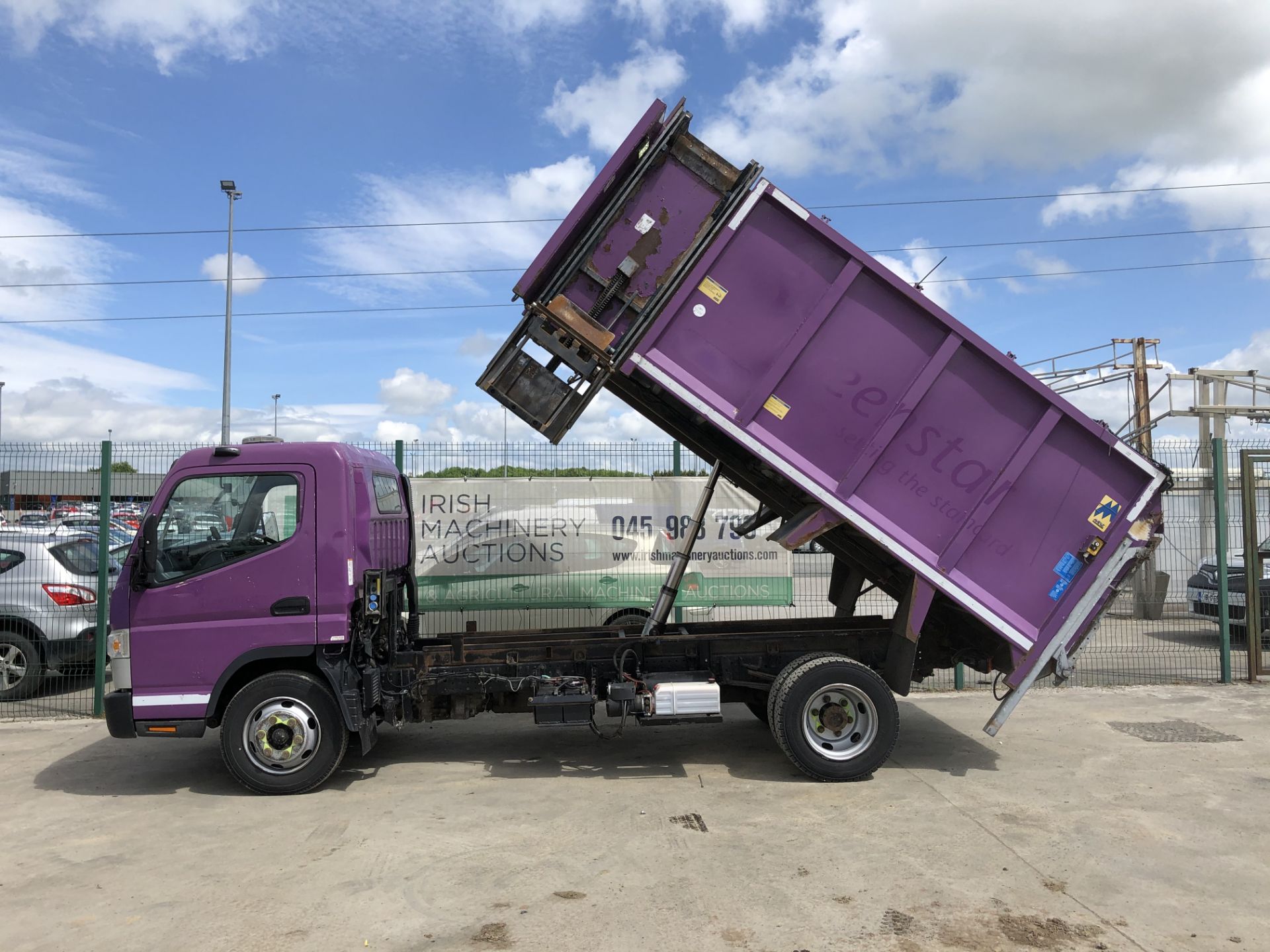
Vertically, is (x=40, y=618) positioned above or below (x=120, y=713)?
above

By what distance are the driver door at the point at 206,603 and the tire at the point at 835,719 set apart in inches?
134

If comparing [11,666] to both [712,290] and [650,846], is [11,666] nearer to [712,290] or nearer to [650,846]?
[650,846]

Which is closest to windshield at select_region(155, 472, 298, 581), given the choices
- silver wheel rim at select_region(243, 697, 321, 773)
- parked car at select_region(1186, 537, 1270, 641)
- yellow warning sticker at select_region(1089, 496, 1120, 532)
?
silver wheel rim at select_region(243, 697, 321, 773)

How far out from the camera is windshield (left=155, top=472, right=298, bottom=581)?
6.06m

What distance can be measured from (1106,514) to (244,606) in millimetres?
5983

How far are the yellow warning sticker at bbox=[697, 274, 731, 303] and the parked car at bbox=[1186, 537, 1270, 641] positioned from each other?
779 centimetres

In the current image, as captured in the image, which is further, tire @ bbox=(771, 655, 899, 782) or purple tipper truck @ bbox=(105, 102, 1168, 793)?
tire @ bbox=(771, 655, 899, 782)

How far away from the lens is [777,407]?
6.04 m

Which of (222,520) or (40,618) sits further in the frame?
(40,618)

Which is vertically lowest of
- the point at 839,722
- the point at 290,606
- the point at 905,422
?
the point at 839,722

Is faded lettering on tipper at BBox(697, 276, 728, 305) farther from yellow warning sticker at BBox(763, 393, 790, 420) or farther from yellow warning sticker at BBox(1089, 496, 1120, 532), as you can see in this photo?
yellow warning sticker at BBox(1089, 496, 1120, 532)

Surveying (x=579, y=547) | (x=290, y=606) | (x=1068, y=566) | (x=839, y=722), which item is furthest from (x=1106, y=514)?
(x=290, y=606)

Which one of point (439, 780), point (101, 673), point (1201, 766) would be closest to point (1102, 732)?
point (1201, 766)

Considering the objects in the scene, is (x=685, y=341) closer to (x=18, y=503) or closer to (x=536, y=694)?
(x=536, y=694)
